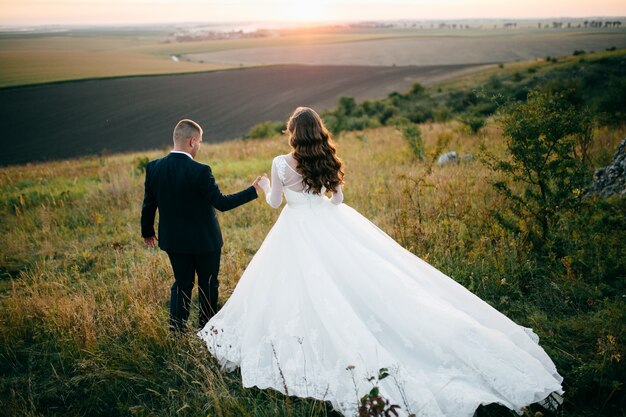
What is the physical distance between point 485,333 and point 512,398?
53 cm

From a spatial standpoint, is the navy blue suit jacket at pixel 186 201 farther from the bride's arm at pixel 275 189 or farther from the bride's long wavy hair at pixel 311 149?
the bride's long wavy hair at pixel 311 149

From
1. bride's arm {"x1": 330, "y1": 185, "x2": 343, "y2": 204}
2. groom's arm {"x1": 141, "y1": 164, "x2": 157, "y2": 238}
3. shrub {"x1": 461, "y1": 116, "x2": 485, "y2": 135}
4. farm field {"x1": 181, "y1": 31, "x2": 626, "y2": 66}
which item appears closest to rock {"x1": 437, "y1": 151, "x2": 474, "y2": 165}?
shrub {"x1": 461, "y1": 116, "x2": 485, "y2": 135}

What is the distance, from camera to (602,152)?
8648 mm

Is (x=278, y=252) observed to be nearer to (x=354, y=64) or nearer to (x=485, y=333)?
(x=485, y=333)

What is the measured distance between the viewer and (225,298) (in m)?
5.33

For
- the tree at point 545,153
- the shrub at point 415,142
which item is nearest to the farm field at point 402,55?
the shrub at point 415,142

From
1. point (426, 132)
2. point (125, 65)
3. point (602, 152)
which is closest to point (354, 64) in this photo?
point (125, 65)

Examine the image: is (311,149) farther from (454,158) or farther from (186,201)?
(454,158)

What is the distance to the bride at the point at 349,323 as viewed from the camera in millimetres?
3176

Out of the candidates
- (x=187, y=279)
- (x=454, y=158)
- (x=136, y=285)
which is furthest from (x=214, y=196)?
(x=454, y=158)

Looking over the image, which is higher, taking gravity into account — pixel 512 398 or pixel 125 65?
pixel 125 65

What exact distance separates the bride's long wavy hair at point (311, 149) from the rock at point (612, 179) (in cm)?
505

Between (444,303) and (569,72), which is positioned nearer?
(444,303)

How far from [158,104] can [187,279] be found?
46169 millimetres
